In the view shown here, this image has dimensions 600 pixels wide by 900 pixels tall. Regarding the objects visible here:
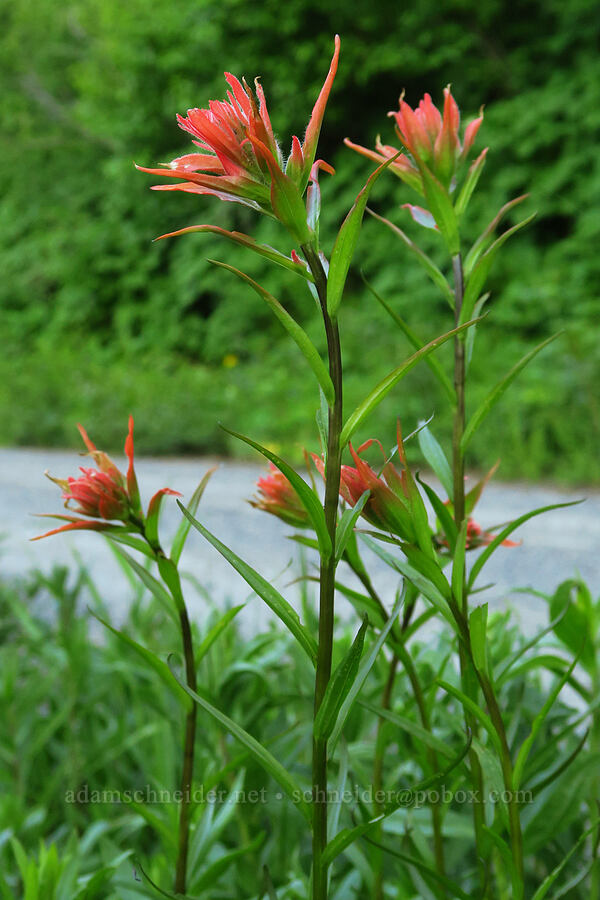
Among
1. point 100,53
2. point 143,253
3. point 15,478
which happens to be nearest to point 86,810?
point 15,478

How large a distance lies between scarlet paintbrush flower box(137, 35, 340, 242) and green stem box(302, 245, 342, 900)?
3cm

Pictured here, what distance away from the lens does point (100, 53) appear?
9.79 meters

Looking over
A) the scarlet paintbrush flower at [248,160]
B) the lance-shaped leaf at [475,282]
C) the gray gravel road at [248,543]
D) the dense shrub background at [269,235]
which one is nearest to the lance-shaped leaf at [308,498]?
the scarlet paintbrush flower at [248,160]

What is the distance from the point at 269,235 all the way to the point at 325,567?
7.39 m

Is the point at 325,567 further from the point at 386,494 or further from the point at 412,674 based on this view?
the point at 412,674

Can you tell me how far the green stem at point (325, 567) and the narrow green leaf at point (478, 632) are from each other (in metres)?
0.11

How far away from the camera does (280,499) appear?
0.60 metres

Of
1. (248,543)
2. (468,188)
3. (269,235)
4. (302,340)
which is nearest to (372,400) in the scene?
(302,340)

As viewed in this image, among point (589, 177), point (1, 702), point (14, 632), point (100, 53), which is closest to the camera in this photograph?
point (1, 702)

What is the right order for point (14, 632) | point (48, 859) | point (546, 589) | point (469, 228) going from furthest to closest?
point (469, 228) < point (546, 589) < point (14, 632) < point (48, 859)

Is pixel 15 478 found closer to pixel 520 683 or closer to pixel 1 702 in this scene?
pixel 1 702

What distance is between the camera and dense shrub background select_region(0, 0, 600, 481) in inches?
215

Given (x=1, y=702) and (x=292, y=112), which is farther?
(x=292, y=112)

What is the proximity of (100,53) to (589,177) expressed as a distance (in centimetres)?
633
